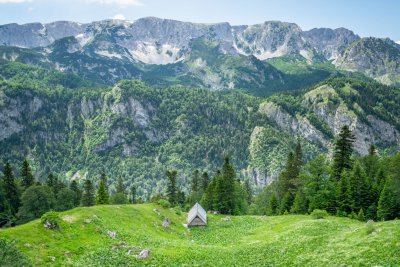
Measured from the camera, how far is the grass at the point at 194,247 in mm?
38875

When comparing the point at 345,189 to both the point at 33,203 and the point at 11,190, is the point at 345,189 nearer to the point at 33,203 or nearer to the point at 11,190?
the point at 33,203

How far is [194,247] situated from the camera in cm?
5231

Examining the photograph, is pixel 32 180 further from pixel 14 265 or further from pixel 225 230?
pixel 14 265

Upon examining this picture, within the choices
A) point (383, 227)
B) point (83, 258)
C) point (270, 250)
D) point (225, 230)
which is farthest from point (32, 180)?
point (383, 227)

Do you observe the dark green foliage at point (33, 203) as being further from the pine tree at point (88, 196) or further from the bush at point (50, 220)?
the bush at point (50, 220)

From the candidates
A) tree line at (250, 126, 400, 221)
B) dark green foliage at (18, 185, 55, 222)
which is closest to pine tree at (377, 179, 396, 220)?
tree line at (250, 126, 400, 221)

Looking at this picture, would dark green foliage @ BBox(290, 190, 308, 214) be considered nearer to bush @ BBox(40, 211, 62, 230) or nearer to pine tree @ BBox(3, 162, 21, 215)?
bush @ BBox(40, 211, 62, 230)

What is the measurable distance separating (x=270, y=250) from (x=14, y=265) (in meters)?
31.1

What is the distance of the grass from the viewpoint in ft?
128

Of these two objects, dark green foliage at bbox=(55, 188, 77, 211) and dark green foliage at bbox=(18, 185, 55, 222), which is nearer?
dark green foliage at bbox=(18, 185, 55, 222)

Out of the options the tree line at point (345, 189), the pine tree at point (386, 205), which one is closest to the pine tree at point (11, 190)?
the tree line at point (345, 189)

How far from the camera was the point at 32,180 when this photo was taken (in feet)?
405

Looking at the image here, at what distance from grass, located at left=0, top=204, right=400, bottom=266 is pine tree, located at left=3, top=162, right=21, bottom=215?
64568 mm

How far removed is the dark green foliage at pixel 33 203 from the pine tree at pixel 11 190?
1174cm
